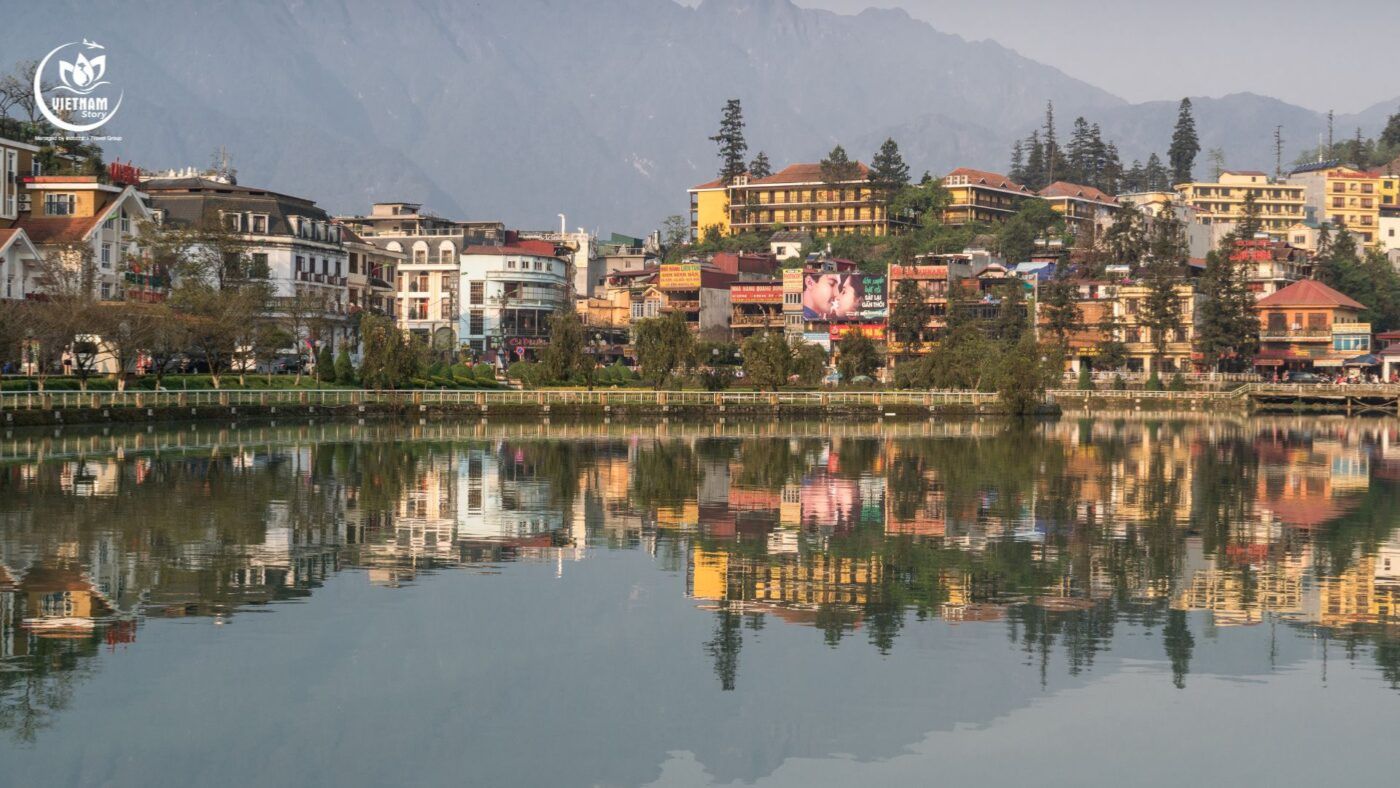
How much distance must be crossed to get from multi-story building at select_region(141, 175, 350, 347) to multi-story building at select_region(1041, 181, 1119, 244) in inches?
3076

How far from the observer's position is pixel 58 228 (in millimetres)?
79062

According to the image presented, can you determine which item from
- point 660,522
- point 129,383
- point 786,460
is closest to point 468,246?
point 129,383

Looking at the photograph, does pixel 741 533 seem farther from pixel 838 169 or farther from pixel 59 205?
pixel 838 169

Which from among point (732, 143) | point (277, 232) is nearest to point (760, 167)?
point (732, 143)

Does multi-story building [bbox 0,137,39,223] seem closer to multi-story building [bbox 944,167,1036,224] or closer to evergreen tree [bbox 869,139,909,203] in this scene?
evergreen tree [bbox 869,139,909,203]

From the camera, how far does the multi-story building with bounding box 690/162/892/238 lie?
16125cm

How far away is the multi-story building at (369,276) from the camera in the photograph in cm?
11000

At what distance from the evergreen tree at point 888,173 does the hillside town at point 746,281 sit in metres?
0.35

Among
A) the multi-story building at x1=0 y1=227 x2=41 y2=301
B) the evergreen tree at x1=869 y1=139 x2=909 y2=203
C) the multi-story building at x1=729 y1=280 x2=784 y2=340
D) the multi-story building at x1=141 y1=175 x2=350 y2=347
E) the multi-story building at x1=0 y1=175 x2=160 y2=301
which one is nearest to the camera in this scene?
the multi-story building at x1=0 y1=227 x2=41 y2=301

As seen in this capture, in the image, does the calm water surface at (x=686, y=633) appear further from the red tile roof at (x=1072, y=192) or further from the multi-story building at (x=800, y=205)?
the red tile roof at (x=1072, y=192)

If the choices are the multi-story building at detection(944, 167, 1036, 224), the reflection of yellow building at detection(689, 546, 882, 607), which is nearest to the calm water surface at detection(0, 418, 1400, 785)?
the reflection of yellow building at detection(689, 546, 882, 607)

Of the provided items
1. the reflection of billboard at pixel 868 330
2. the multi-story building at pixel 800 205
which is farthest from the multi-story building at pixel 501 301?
the multi-story building at pixel 800 205

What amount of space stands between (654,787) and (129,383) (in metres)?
62.5

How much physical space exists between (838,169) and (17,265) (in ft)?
325
